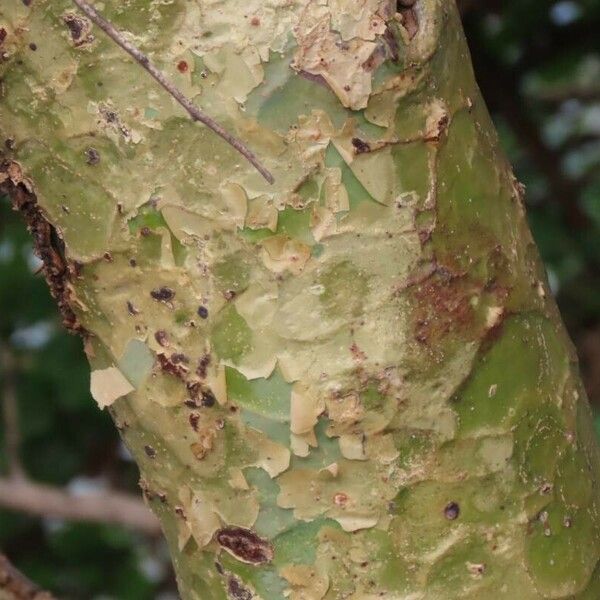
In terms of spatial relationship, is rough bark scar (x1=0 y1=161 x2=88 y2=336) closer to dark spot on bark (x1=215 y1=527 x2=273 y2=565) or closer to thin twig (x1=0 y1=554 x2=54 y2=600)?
dark spot on bark (x1=215 y1=527 x2=273 y2=565)

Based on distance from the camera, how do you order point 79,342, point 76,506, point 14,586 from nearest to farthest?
1. point 14,586
2. point 76,506
3. point 79,342

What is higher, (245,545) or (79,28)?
(79,28)

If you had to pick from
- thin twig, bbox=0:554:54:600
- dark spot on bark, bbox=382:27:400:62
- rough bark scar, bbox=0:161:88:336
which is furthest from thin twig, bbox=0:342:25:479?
dark spot on bark, bbox=382:27:400:62

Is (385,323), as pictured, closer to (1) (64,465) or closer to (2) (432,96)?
(2) (432,96)

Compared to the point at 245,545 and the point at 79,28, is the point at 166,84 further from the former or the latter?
the point at 245,545

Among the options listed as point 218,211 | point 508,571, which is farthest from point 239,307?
point 508,571

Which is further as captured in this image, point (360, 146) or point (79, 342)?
point (79, 342)

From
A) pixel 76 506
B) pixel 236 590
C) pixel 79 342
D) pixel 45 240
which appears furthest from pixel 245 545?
pixel 79 342
